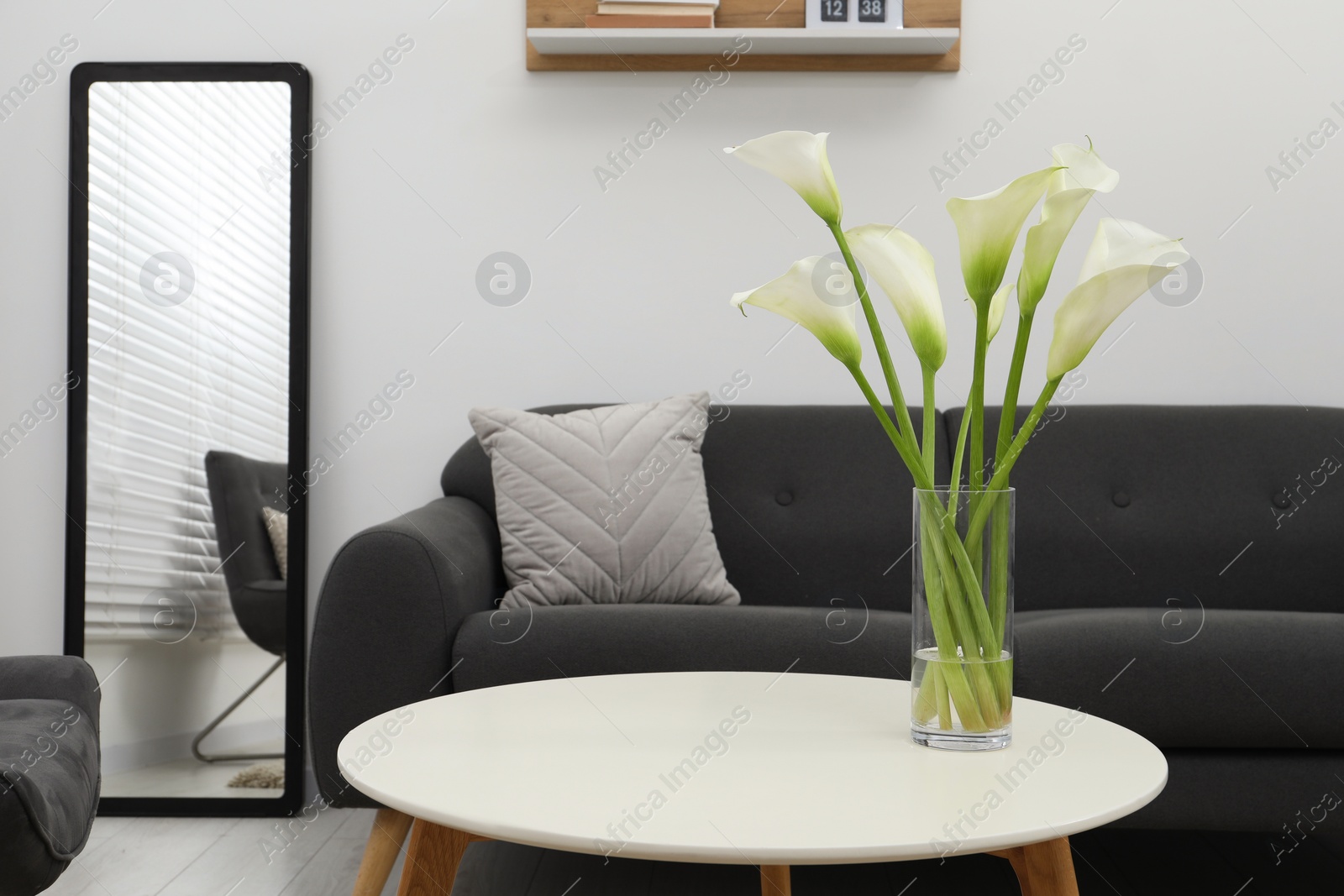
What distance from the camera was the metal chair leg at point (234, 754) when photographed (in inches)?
92.0

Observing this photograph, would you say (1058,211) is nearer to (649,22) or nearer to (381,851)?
(381,851)

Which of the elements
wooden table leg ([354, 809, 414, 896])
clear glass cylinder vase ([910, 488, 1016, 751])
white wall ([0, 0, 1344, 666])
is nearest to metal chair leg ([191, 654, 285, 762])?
white wall ([0, 0, 1344, 666])

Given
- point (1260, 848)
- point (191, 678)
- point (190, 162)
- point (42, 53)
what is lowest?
point (1260, 848)

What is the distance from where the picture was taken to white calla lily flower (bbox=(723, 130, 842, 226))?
95 centimetres

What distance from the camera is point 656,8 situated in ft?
7.82

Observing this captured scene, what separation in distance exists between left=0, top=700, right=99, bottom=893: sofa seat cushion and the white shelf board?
67.9 inches

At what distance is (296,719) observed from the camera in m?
2.35

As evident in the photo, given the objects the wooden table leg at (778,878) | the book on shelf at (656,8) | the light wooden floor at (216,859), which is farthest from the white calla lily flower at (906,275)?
the book on shelf at (656,8)

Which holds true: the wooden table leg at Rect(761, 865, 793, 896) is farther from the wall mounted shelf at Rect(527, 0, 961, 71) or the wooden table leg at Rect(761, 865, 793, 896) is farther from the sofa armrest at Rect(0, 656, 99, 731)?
the wall mounted shelf at Rect(527, 0, 961, 71)

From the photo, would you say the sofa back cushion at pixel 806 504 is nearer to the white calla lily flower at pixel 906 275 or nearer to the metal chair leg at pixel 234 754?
the metal chair leg at pixel 234 754

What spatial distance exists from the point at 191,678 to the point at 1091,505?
6.49 ft

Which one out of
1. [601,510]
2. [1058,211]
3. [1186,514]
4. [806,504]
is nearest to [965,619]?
[1058,211]

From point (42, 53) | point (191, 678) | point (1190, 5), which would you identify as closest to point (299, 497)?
point (191, 678)

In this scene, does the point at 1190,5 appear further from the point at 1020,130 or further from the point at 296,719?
the point at 296,719
